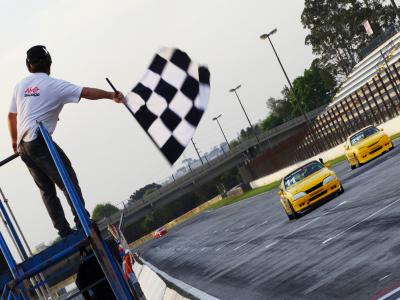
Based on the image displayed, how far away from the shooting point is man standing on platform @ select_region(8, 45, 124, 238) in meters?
6.02

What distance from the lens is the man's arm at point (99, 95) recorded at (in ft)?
18.3

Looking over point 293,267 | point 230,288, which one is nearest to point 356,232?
point 293,267

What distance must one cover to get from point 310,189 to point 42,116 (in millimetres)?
18084

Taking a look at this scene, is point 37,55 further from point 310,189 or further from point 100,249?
point 310,189

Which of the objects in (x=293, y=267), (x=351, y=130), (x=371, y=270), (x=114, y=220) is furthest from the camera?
(x=114, y=220)

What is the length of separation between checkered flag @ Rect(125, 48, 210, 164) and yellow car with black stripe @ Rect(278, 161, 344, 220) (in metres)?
18.4

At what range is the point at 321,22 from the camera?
107 m

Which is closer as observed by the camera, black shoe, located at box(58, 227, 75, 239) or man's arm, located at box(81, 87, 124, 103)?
man's arm, located at box(81, 87, 124, 103)

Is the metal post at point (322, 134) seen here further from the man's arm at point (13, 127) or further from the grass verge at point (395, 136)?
the man's arm at point (13, 127)

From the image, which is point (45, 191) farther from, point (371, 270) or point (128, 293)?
point (371, 270)

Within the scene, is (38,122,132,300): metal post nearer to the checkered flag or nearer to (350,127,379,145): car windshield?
the checkered flag

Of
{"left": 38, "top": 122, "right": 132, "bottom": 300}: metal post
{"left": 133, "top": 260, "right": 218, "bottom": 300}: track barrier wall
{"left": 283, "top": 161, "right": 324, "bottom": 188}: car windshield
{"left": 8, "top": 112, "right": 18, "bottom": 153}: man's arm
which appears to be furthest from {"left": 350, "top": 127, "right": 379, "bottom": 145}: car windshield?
{"left": 38, "top": 122, "right": 132, "bottom": 300}: metal post

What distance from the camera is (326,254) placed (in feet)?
48.5

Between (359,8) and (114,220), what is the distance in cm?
4171
